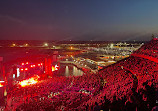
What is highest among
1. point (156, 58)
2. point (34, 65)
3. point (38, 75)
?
point (156, 58)

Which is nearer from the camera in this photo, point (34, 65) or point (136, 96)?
point (136, 96)

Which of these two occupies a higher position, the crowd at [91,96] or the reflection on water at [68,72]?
the crowd at [91,96]

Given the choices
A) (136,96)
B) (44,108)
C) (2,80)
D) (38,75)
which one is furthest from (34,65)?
(136,96)

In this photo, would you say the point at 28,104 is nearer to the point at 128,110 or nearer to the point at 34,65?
the point at 128,110

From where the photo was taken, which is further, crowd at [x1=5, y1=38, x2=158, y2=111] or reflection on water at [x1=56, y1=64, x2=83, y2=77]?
reflection on water at [x1=56, y1=64, x2=83, y2=77]

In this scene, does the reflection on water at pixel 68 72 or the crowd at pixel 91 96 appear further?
the reflection on water at pixel 68 72

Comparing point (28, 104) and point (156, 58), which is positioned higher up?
point (156, 58)

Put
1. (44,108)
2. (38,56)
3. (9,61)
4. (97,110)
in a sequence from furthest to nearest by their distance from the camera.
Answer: (38,56) < (9,61) < (44,108) < (97,110)

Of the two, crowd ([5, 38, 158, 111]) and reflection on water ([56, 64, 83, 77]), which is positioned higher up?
crowd ([5, 38, 158, 111])

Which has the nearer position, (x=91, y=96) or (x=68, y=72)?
(x=91, y=96)

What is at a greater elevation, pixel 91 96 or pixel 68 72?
pixel 91 96

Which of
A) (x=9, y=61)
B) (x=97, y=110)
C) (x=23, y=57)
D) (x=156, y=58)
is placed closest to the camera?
(x=97, y=110)
